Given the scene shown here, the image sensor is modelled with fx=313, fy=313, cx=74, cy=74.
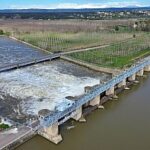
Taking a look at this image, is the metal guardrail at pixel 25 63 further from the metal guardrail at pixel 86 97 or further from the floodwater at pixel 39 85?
the metal guardrail at pixel 86 97

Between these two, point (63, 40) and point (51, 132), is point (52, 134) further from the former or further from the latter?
point (63, 40)

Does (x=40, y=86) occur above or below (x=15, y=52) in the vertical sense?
below

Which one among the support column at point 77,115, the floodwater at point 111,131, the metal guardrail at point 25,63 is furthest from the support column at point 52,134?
the metal guardrail at point 25,63

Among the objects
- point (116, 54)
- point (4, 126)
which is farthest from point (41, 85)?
point (116, 54)

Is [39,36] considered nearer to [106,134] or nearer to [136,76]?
[136,76]

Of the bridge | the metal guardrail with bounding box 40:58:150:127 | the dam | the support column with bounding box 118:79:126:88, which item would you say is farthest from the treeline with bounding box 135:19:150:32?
the support column with bounding box 118:79:126:88

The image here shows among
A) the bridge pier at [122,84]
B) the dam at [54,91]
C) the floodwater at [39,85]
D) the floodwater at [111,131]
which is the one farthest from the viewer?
the bridge pier at [122,84]

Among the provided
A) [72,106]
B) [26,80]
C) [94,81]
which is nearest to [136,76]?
[94,81]
